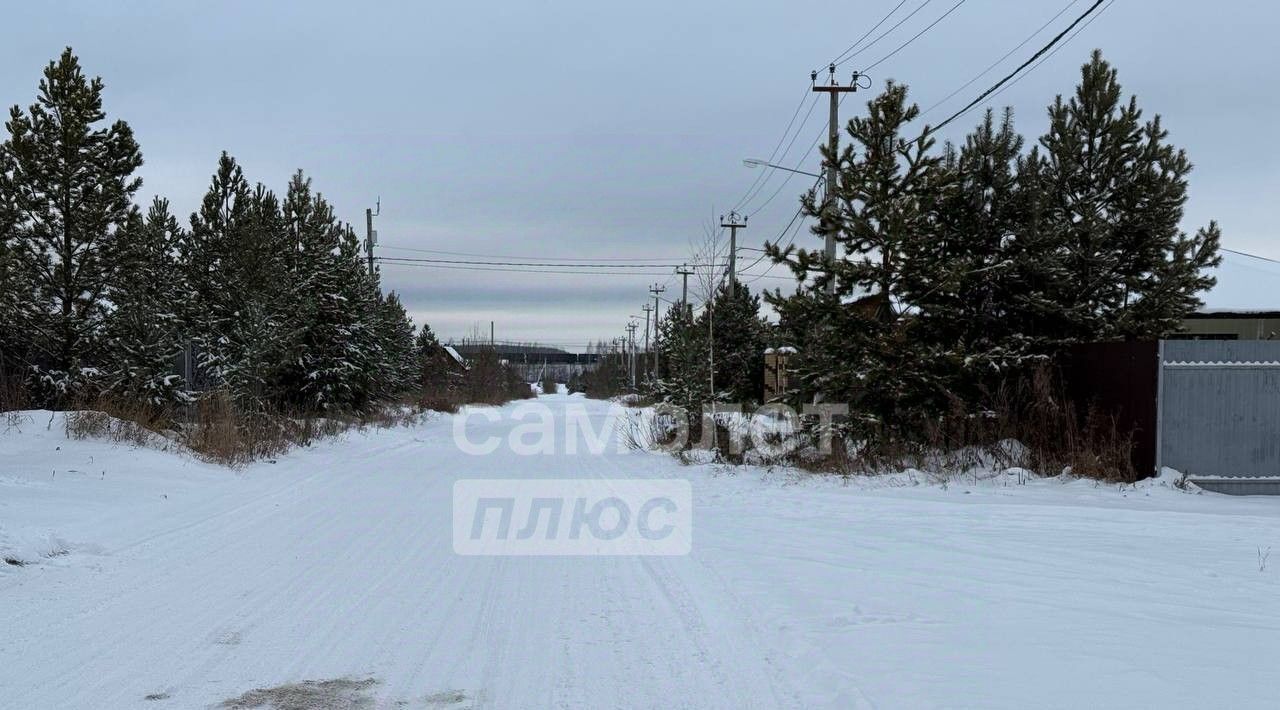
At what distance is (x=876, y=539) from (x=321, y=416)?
22116mm

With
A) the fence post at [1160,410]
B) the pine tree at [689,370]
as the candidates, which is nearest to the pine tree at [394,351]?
the pine tree at [689,370]

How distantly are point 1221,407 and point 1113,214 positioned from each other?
185 inches

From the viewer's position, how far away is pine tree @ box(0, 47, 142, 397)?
2141 cm

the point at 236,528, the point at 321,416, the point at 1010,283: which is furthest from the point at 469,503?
the point at 321,416

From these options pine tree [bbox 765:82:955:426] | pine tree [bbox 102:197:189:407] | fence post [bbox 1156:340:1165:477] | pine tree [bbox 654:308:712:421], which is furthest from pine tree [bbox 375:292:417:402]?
fence post [bbox 1156:340:1165:477]

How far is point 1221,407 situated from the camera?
11984 mm

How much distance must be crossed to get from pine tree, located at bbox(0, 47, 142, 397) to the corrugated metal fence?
22459 mm

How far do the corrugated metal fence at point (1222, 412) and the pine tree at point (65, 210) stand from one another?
22.5 m

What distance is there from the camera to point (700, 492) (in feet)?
45.4

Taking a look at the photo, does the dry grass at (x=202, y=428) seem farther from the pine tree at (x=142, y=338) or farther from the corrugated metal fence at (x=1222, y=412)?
the corrugated metal fence at (x=1222, y=412)

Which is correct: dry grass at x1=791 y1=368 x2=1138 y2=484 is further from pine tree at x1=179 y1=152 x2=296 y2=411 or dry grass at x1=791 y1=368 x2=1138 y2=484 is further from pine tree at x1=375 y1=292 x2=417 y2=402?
pine tree at x1=375 y1=292 x2=417 y2=402

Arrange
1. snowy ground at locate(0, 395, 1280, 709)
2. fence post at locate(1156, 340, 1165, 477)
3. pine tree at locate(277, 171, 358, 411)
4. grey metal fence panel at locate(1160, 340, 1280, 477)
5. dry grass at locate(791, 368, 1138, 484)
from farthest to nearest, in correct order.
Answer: pine tree at locate(277, 171, 358, 411) < dry grass at locate(791, 368, 1138, 484) < fence post at locate(1156, 340, 1165, 477) < grey metal fence panel at locate(1160, 340, 1280, 477) < snowy ground at locate(0, 395, 1280, 709)

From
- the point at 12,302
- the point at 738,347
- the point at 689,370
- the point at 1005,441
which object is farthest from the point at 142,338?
the point at 738,347

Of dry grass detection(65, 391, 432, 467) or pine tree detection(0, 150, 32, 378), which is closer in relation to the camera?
dry grass detection(65, 391, 432, 467)
